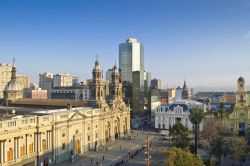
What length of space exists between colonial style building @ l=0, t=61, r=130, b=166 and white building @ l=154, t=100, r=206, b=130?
20990 millimetres

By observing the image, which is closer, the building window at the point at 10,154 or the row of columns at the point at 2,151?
the row of columns at the point at 2,151

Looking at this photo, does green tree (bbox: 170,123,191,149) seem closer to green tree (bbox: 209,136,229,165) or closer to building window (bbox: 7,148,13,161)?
green tree (bbox: 209,136,229,165)

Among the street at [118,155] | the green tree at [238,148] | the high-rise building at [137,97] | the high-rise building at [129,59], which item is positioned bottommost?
the street at [118,155]

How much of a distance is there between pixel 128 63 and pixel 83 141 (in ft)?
386

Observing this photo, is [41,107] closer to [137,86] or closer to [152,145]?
[152,145]

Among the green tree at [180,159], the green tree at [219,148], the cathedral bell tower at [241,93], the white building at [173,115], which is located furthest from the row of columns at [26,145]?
the cathedral bell tower at [241,93]

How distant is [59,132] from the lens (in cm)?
6322

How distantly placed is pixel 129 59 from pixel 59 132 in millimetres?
127005

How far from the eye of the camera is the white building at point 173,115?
107 m

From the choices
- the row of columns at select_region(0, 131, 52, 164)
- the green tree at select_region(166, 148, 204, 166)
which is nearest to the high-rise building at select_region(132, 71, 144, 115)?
the row of columns at select_region(0, 131, 52, 164)

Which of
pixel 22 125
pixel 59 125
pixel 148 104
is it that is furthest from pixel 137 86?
pixel 22 125

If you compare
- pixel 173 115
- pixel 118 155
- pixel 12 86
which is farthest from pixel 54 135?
pixel 173 115

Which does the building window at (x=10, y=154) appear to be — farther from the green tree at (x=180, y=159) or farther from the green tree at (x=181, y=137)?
the green tree at (x=181, y=137)

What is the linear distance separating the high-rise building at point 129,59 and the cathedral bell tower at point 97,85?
309 ft
